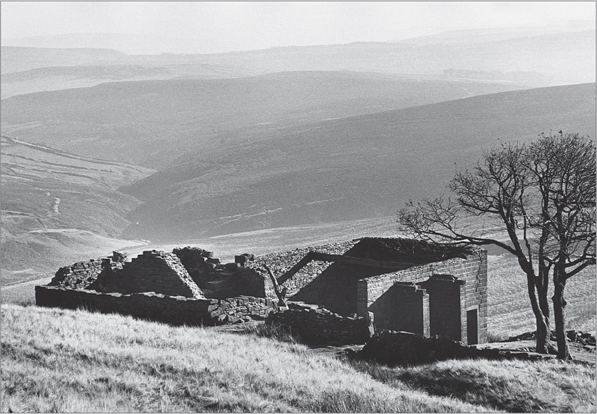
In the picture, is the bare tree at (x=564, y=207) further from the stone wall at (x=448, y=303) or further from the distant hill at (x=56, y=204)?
the distant hill at (x=56, y=204)

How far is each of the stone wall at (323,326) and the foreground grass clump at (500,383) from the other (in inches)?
A: 76.0

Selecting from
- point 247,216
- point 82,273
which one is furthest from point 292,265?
point 247,216

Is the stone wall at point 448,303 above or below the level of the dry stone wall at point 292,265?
below

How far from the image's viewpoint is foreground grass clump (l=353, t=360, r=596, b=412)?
1526 cm

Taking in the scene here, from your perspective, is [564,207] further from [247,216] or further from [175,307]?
[247,216]

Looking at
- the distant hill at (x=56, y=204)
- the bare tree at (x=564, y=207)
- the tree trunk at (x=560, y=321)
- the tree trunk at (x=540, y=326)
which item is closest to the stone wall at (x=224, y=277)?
the tree trunk at (x=540, y=326)

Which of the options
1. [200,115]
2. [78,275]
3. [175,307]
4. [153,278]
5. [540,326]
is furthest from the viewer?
[200,115]

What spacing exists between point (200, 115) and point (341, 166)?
343 feet

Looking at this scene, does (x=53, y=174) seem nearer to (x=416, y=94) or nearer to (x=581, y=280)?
(x=581, y=280)

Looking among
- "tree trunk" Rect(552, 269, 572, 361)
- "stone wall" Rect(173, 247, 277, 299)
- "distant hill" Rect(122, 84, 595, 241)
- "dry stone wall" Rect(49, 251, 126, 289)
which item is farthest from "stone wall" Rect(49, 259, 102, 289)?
"distant hill" Rect(122, 84, 595, 241)

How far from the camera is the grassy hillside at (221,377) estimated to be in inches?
509

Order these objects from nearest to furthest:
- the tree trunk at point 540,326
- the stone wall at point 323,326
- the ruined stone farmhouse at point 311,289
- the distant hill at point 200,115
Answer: the stone wall at point 323,326, the ruined stone farmhouse at point 311,289, the tree trunk at point 540,326, the distant hill at point 200,115

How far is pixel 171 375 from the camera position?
1413cm

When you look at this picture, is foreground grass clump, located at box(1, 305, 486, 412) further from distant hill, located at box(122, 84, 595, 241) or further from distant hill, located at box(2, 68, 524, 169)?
distant hill, located at box(2, 68, 524, 169)
